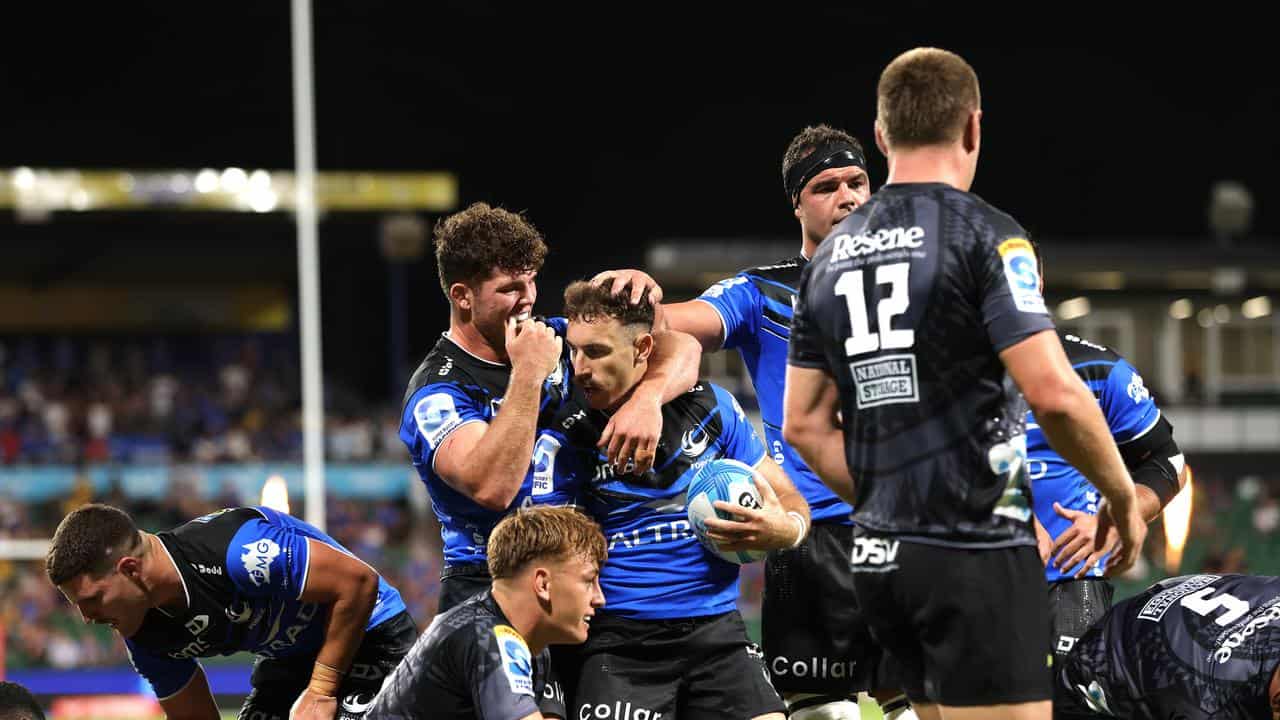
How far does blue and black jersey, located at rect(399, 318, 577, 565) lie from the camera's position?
423 centimetres

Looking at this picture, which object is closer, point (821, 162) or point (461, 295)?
point (461, 295)

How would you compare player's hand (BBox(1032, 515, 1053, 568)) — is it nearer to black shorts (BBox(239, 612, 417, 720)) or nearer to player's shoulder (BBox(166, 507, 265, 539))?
black shorts (BBox(239, 612, 417, 720))

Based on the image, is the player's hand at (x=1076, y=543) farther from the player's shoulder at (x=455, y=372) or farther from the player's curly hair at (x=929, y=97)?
the player's shoulder at (x=455, y=372)

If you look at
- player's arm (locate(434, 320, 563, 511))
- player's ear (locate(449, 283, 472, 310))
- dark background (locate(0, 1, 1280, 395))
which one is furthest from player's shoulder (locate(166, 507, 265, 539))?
dark background (locate(0, 1, 1280, 395))

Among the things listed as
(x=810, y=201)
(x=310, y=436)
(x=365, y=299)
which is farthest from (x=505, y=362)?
(x=365, y=299)

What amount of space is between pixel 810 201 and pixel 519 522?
5.35ft

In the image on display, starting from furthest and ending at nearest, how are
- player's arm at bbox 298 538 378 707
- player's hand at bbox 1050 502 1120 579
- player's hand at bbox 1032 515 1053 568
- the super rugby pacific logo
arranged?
1. player's arm at bbox 298 538 378 707
2. the super rugby pacific logo
3. player's hand at bbox 1050 502 1120 579
4. player's hand at bbox 1032 515 1053 568

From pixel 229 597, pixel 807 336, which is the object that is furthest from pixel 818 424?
pixel 229 597

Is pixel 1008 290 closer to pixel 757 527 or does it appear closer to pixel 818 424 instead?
pixel 818 424

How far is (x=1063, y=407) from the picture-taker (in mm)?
2773

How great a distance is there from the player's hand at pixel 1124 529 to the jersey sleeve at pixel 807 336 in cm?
69

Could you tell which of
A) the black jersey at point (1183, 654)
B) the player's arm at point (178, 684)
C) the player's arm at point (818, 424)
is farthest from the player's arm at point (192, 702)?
the black jersey at point (1183, 654)

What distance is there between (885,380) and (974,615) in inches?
20.8

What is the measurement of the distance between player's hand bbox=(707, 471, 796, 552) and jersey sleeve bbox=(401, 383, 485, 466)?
84cm
